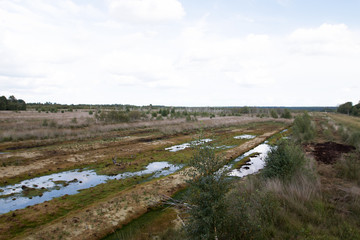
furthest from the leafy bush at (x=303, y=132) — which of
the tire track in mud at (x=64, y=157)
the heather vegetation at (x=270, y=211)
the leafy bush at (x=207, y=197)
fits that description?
the leafy bush at (x=207, y=197)

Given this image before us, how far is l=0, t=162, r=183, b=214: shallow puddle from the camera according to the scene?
10844 millimetres

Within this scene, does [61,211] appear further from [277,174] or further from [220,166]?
[277,174]

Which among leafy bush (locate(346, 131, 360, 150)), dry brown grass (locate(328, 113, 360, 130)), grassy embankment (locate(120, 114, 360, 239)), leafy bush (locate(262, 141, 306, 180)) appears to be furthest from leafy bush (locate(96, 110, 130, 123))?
dry brown grass (locate(328, 113, 360, 130))

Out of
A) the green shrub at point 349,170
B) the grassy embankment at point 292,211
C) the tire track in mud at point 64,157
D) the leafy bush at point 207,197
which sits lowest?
the tire track in mud at point 64,157

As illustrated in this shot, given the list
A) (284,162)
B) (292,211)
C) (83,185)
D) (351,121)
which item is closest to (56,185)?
(83,185)

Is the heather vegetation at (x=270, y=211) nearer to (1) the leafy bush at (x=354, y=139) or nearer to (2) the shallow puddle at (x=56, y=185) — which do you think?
(2) the shallow puddle at (x=56, y=185)

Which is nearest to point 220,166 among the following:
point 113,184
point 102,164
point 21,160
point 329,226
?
point 329,226

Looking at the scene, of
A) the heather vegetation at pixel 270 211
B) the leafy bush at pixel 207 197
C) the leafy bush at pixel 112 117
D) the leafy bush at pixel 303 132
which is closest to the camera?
the leafy bush at pixel 207 197

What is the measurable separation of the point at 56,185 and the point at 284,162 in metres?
15.3

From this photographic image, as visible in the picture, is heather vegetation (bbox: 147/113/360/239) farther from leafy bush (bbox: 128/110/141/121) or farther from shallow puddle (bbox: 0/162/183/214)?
leafy bush (bbox: 128/110/141/121)

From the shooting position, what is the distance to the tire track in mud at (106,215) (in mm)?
7729

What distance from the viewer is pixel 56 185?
43.4 ft

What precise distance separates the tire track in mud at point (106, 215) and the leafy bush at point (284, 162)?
5.66m

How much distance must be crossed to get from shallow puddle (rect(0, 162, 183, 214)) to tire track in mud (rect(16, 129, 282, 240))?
125 inches
